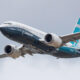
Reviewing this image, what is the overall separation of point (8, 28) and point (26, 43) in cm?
353

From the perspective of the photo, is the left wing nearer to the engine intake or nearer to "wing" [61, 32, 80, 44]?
"wing" [61, 32, 80, 44]

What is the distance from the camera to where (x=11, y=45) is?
221 feet

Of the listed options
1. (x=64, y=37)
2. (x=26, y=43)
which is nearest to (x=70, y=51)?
(x=64, y=37)

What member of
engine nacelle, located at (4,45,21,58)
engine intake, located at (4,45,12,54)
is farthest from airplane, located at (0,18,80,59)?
engine intake, located at (4,45,12,54)

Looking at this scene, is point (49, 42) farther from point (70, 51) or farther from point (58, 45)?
point (70, 51)

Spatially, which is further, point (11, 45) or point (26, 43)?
point (11, 45)

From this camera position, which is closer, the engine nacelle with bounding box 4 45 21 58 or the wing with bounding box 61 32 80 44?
the wing with bounding box 61 32 80 44

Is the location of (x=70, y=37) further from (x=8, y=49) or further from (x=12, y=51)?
(x=8, y=49)

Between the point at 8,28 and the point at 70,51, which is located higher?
the point at 8,28

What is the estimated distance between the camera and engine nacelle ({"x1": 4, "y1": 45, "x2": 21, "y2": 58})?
66.4 m

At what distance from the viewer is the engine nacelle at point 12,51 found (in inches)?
2616

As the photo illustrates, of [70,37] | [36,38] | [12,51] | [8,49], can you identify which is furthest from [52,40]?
[8,49]

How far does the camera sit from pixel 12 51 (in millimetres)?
66750

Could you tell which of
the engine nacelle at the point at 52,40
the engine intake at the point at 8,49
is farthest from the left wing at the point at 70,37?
the engine intake at the point at 8,49
